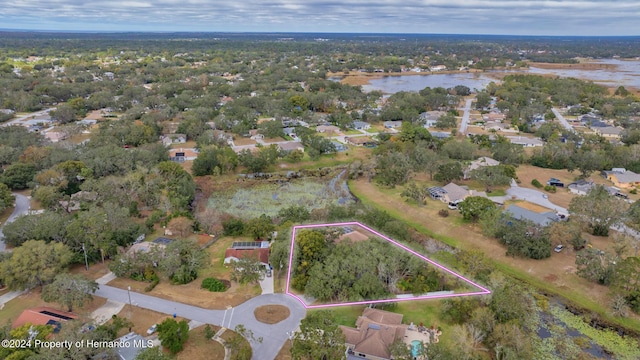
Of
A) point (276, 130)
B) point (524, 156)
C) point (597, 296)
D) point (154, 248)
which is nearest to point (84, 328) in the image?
point (154, 248)

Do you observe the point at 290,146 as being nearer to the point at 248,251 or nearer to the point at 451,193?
the point at 451,193

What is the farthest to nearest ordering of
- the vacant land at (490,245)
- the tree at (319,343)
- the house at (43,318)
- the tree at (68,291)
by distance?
the vacant land at (490,245) < the tree at (68,291) < the house at (43,318) < the tree at (319,343)

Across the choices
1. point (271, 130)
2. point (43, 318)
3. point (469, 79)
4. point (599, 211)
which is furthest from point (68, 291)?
point (469, 79)

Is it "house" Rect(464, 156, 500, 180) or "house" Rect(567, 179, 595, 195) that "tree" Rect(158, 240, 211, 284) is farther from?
"house" Rect(567, 179, 595, 195)

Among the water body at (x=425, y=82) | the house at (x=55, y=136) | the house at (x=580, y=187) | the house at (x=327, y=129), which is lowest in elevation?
the house at (x=55, y=136)

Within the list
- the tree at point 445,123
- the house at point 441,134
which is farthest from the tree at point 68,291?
the tree at point 445,123

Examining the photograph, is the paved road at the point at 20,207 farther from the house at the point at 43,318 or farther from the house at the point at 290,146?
the house at the point at 290,146

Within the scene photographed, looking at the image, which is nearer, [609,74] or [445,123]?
[445,123]

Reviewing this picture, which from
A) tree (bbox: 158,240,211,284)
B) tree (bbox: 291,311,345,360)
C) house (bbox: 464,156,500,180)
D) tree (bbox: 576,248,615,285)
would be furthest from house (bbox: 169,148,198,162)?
tree (bbox: 576,248,615,285)

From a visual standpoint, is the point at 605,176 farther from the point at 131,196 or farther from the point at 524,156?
the point at 131,196
